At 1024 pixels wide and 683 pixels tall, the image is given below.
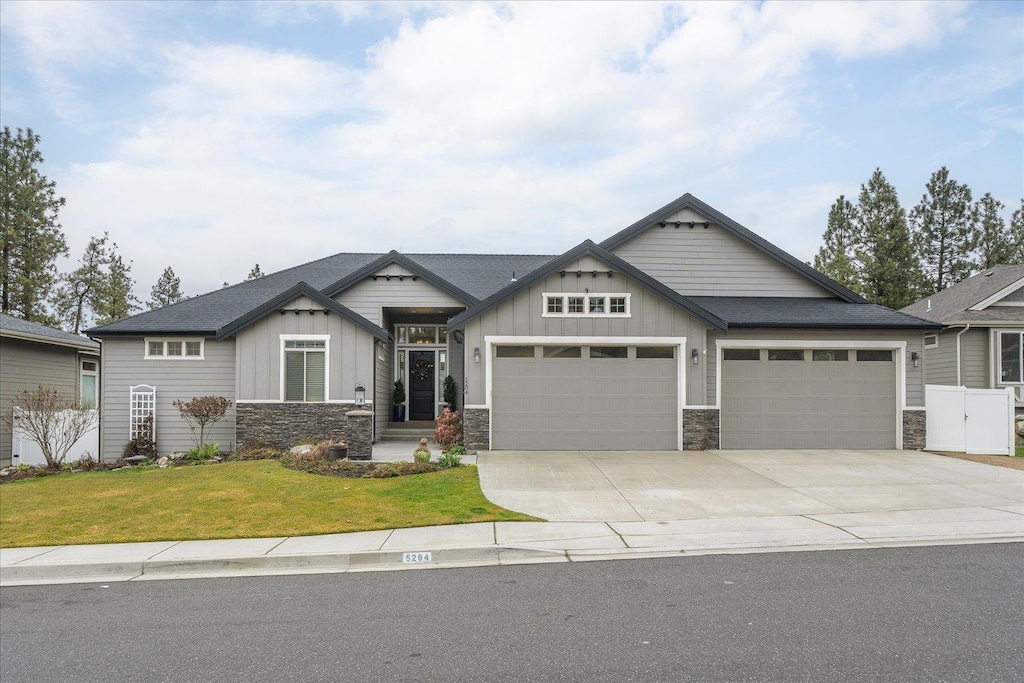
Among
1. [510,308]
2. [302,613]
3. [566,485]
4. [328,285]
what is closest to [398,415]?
[328,285]

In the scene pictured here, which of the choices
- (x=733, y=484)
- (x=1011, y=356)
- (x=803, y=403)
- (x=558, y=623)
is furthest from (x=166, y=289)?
(x=558, y=623)

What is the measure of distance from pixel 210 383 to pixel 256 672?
46.5ft

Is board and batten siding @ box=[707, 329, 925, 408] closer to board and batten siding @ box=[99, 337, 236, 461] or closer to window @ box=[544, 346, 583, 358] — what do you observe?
window @ box=[544, 346, 583, 358]

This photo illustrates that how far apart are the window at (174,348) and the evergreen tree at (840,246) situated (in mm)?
30503

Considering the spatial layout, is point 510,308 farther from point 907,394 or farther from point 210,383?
point 907,394

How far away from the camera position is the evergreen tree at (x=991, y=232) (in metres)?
37.5

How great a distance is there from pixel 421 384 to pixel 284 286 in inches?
198

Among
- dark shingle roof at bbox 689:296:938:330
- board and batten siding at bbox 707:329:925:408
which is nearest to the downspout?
dark shingle roof at bbox 689:296:938:330

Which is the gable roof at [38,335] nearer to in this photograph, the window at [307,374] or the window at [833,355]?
the window at [307,374]

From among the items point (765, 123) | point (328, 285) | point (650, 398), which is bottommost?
point (650, 398)

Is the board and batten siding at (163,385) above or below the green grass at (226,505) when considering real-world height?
above

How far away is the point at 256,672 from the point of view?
4652 millimetres

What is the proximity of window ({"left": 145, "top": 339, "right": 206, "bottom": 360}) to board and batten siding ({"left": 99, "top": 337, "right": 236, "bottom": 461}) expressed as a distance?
0.11 metres

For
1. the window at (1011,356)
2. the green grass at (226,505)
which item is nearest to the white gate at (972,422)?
the window at (1011,356)
